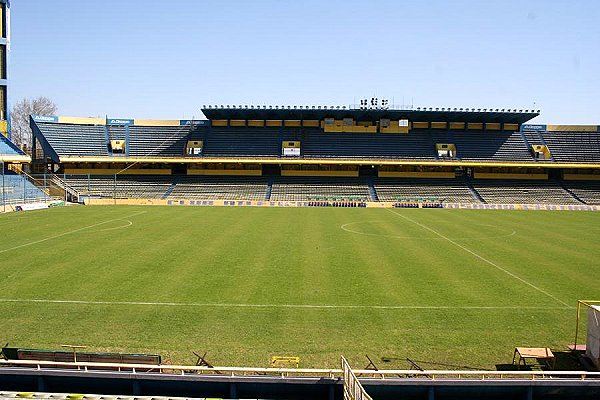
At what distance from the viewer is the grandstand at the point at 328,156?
61.8 metres

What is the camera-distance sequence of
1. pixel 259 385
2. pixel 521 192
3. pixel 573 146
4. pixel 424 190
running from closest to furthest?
pixel 259 385 → pixel 521 192 → pixel 424 190 → pixel 573 146

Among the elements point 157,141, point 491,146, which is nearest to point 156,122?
point 157,141

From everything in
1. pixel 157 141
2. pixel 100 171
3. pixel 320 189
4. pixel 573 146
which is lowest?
pixel 320 189

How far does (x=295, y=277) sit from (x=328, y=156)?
47.3 meters

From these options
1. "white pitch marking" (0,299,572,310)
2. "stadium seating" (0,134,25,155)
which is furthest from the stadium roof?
"white pitch marking" (0,299,572,310)

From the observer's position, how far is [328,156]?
66562mm

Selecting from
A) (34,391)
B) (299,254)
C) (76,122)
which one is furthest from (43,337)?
(76,122)

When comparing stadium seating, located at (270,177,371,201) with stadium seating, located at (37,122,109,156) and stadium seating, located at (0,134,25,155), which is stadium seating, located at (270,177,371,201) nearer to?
stadium seating, located at (37,122,109,156)

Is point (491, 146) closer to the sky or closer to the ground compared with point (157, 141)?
closer to the sky

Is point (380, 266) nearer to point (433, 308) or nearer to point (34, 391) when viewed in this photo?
point (433, 308)

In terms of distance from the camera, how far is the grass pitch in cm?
1328

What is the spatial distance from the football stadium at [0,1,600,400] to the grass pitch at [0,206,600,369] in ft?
0.31

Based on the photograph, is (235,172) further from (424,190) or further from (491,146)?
(491,146)

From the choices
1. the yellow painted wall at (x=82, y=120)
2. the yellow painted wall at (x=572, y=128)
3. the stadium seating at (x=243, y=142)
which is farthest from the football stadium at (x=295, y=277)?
the yellow painted wall at (x=572, y=128)
